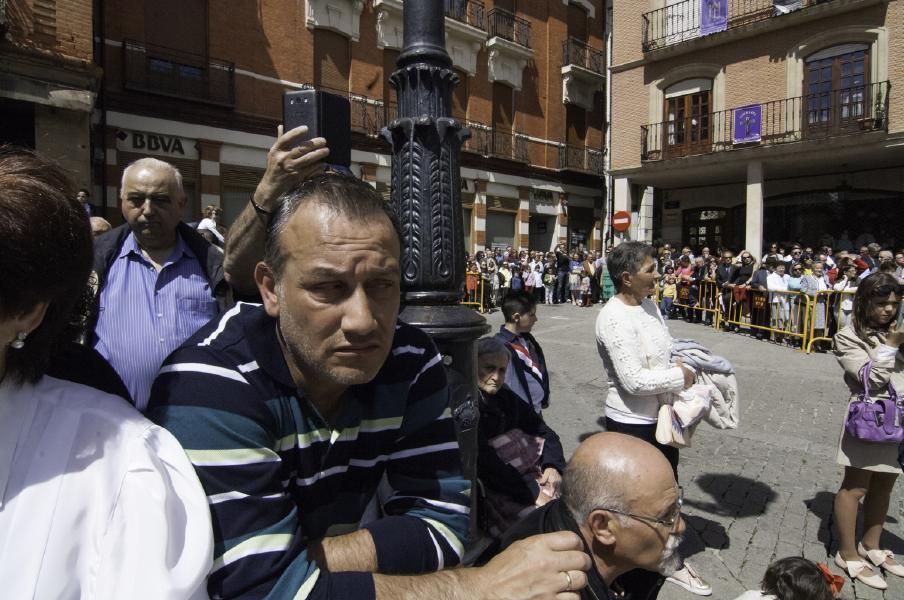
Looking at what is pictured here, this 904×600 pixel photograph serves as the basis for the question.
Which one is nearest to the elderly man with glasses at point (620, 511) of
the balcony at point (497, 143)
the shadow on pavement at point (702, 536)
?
the shadow on pavement at point (702, 536)

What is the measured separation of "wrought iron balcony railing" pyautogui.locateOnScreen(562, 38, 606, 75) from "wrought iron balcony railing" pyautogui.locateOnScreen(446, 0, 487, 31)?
461 centimetres

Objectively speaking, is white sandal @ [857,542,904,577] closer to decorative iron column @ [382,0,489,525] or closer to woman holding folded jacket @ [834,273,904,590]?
woman holding folded jacket @ [834,273,904,590]

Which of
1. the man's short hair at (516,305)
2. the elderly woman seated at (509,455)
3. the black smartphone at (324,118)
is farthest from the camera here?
the man's short hair at (516,305)

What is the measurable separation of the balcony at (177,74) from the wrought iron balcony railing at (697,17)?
14.1m

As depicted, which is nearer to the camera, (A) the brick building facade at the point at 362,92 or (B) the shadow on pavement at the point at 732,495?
(B) the shadow on pavement at the point at 732,495

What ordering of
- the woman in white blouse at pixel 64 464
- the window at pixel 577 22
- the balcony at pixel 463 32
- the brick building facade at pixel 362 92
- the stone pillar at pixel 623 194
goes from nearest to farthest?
the woman in white blouse at pixel 64 464, the brick building facade at pixel 362 92, the balcony at pixel 463 32, the stone pillar at pixel 623 194, the window at pixel 577 22

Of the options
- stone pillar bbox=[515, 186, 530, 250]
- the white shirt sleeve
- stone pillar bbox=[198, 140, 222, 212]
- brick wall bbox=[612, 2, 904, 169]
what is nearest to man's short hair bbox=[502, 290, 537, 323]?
the white shirt sleeve

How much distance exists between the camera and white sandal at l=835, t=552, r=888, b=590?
3424 mm

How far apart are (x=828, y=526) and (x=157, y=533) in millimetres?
4489

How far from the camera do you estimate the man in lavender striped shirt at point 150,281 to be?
2.45 metres

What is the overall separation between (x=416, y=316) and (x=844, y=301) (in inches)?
445

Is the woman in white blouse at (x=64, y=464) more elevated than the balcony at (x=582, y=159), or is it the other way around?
the balcony at (x=582, y=159)

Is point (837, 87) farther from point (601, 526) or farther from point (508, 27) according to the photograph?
point (601, 526)

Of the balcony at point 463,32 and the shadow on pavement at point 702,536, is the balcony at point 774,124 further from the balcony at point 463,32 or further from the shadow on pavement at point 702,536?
the shadow on pavement at point 702,536
